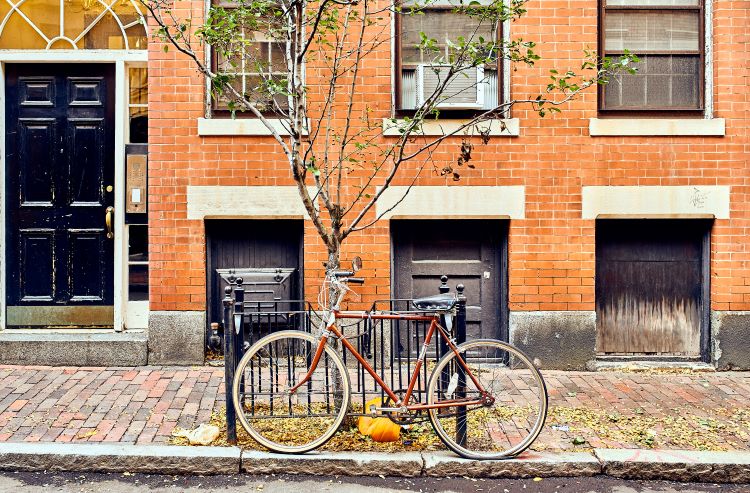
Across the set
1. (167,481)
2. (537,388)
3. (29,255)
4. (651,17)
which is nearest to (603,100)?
(651,17)

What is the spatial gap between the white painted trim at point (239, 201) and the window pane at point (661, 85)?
3628 mm

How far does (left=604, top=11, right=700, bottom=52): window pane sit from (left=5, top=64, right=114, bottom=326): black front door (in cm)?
573

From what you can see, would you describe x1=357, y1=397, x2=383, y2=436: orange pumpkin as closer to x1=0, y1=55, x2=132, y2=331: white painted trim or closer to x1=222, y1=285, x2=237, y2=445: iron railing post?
x1=222, y1=285, x2=237, y2=445: iron railing post

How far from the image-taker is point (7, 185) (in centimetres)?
798

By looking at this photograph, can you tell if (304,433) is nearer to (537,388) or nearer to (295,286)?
(537,388)

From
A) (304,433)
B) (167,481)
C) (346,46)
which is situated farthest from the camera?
(346,46)

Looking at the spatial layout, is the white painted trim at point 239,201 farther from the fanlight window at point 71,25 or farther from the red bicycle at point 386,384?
the red bicycle at point 386,384

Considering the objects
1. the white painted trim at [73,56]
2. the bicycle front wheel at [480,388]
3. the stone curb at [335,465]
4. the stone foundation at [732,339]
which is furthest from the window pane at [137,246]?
the stone foundation at [732,339]

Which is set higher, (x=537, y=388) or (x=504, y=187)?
(x=504, y=187)

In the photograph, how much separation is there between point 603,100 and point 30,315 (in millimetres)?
6921

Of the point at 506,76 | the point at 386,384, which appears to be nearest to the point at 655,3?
the point at 506,76

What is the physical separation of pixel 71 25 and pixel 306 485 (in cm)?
599

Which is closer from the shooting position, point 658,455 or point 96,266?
point 658,455

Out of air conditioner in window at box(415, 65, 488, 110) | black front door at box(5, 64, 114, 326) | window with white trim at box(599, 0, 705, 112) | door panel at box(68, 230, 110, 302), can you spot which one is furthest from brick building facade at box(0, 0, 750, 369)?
door panel at box(68, 230, 110, 302)
